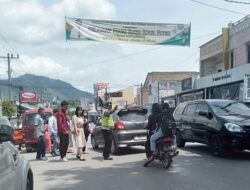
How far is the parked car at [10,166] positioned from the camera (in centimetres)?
481

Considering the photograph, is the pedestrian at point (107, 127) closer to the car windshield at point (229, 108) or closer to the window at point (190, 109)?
the window at point (190, 109)

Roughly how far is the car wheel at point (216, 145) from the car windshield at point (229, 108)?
766 millimetres

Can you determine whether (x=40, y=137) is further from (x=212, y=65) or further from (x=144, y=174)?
(x=212, y=65)

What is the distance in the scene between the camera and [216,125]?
1236 cm

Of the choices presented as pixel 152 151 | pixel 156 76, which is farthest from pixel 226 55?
pixel 156 76

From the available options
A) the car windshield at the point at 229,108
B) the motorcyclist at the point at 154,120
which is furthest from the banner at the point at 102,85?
the motorcyclist at the point at 154,120

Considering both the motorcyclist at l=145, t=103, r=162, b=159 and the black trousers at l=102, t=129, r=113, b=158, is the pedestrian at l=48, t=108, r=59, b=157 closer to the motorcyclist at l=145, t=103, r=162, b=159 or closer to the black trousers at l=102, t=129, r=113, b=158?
the black trousers at l=102, t=129, r=113, b=158

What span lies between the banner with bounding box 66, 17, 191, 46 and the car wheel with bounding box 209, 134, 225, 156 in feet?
25.2

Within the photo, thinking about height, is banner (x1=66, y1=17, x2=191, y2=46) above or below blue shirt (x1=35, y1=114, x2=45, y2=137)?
above

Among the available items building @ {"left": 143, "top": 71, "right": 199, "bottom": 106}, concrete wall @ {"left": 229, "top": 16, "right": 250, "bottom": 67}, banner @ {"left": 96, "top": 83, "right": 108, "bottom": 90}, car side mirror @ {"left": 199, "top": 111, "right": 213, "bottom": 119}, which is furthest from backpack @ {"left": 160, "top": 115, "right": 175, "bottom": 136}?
banner @ {"left": 96, "top": 83, "right": 108, "bottom": 90}

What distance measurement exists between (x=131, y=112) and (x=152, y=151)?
12.2 ft

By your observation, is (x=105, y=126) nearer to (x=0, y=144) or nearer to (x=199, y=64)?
(x=0, y=144)

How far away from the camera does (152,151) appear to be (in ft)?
37.0

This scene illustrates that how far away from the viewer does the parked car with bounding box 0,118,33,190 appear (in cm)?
481
